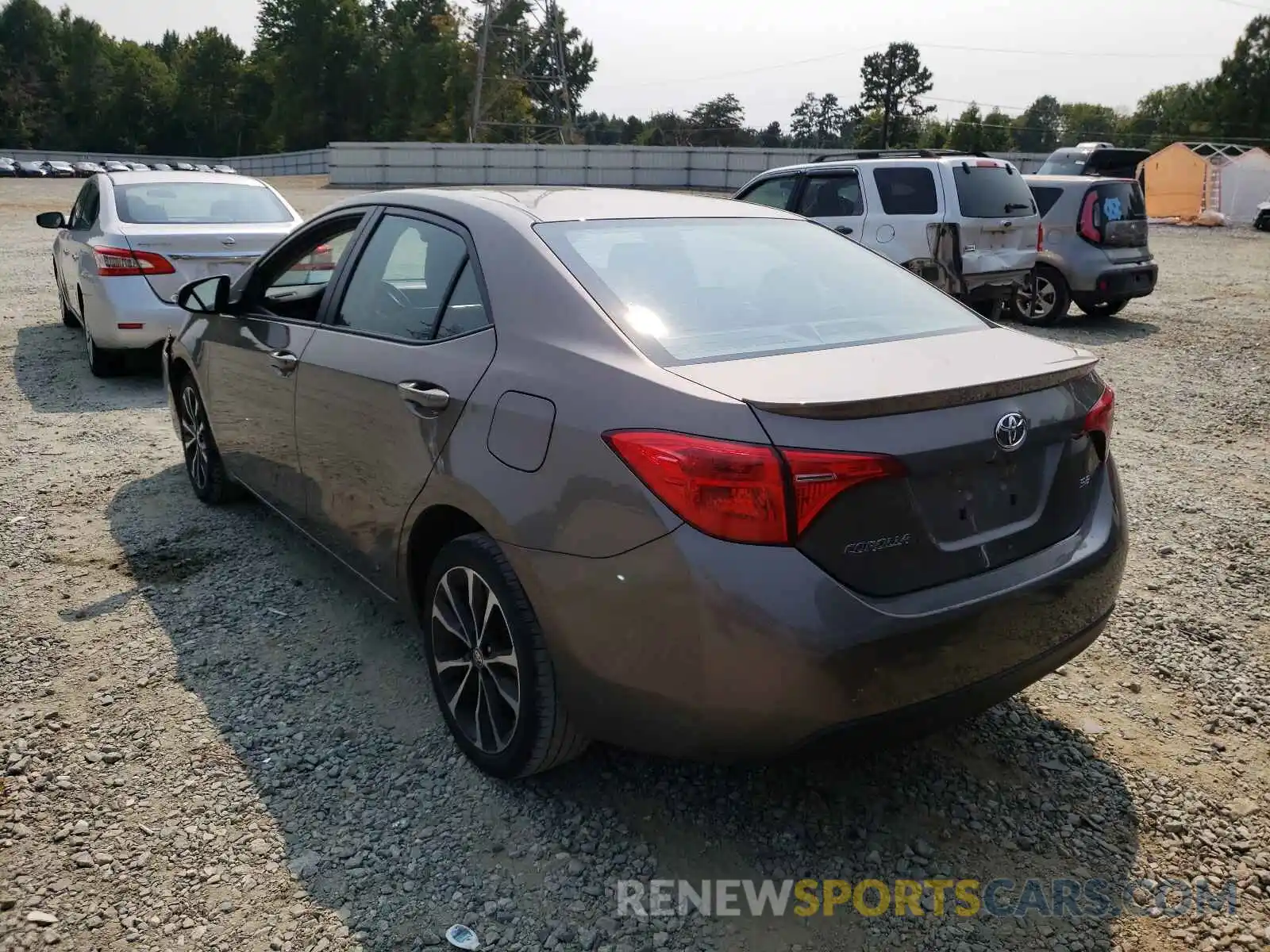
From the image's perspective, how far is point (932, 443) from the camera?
233 centimetres

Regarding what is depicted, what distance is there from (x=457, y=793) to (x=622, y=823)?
1.63ft

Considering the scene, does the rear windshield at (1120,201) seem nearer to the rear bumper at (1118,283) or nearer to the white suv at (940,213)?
the rear bumper at (1118,283)

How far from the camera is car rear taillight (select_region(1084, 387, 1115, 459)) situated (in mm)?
2754

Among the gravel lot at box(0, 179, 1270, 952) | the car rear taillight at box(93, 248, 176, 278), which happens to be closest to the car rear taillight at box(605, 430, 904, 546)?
the gravel lot at box(0, 179, 1270, 952)

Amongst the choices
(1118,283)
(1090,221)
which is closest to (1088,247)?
(1090,221)

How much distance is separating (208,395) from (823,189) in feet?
25.7

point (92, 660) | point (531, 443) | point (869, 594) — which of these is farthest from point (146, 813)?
point (869, 594)

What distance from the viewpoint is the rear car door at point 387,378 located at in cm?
298

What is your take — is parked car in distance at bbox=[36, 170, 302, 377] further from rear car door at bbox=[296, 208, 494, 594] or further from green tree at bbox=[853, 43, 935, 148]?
green tree at bbox=[853, 43, 935, 148]

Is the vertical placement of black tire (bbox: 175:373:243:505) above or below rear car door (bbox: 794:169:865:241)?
below

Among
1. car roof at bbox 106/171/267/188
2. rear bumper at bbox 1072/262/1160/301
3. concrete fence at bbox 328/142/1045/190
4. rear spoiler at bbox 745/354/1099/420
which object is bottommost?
rear spoiler at bbox 745/354/1099/420

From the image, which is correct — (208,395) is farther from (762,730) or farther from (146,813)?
(762,730)

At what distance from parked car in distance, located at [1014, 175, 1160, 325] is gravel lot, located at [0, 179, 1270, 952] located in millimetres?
7847

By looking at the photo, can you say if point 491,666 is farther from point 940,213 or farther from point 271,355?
point 940,213
